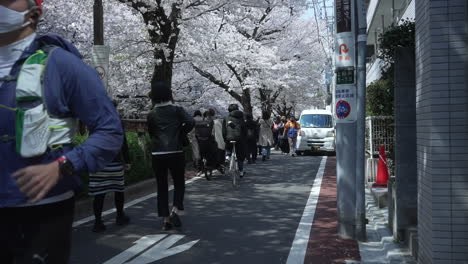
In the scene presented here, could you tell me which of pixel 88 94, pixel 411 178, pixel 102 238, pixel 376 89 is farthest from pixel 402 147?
pixel 376 89

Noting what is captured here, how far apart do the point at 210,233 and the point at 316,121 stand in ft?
50.2

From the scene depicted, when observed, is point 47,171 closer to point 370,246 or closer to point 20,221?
point 20,221

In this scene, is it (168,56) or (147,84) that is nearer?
(168,56)

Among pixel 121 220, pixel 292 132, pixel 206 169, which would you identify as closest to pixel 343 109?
pixel 121 220

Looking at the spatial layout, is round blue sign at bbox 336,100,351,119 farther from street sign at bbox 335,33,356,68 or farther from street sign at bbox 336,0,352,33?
street sign at bbox 336,0,352,33

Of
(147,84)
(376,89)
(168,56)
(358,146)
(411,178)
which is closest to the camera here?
(411,178)

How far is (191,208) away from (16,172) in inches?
243

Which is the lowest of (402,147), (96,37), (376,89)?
(402,147)

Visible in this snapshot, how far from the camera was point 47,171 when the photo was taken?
1742 millimetres

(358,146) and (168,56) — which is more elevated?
(168,56)

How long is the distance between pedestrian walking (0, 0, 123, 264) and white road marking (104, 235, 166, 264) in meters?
3.02

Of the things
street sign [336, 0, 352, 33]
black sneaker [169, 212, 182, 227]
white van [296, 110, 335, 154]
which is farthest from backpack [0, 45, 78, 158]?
white van [296, 110, 335, 154]

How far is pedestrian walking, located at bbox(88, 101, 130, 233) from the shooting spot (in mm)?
6164

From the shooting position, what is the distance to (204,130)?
1166 centimetres
